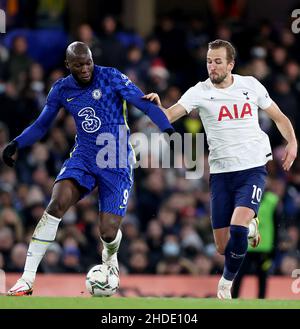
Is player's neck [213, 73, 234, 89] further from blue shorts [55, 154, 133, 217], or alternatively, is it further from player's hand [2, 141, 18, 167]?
player's hand [2, 141, 18, 167]

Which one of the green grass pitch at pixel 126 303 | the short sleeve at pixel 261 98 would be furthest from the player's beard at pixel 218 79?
the green grass pitch at pixel 126 303

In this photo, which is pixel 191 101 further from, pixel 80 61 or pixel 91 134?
pixel 80 61

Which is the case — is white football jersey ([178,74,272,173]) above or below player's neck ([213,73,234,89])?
below

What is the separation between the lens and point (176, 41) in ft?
64.8

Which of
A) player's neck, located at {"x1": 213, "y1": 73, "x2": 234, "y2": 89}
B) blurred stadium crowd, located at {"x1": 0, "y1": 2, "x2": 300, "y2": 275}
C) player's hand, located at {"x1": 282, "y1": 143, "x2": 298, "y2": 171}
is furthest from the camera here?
blurred stadium crowd, located at {"x1": 0, "y1": 2, "x2": 300, "y2": 275}

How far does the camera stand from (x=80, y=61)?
10.7 metres

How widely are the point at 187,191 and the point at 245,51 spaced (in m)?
3.41

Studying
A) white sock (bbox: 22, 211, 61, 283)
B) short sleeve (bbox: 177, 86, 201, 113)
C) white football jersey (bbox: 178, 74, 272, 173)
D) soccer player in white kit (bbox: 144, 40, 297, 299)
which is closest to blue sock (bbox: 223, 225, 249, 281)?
soccer player in white kit (bbox: 144, 40, 297, 299)

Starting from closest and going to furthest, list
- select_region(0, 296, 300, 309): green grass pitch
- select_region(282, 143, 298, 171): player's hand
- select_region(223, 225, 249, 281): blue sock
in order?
select_region(0, 296, 300, 309): green grass pitch
select_region(223, 225, 249, 281): blue sock
select_region(282, 143, 298, 171): player's hand

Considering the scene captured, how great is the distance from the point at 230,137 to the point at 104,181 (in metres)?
1.30

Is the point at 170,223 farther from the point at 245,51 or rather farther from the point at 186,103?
the point at 186,103

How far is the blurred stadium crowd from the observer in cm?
1658

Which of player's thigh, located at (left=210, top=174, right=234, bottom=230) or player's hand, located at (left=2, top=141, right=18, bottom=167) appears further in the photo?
player's thigh, located at (left=210, top=174, right=234, bottom=230)
